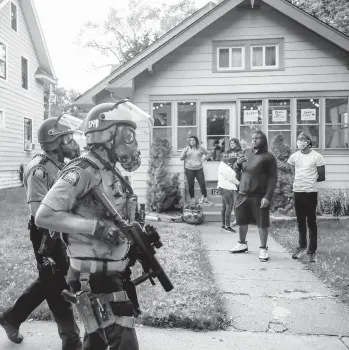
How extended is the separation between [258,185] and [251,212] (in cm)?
49

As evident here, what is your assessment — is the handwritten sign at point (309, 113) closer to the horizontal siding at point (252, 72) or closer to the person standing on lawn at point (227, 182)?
the horizontal siding at point (252, 72)

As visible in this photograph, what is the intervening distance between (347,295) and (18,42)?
17724mm

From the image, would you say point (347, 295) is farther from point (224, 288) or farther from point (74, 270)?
point (74, 270)

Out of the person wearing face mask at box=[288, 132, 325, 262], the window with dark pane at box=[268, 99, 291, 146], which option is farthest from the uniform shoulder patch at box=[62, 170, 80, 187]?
the window with dark pane at box=[268, 99, 291, 146]

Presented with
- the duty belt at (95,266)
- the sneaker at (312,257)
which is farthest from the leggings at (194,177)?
the duty belt at (95,266)

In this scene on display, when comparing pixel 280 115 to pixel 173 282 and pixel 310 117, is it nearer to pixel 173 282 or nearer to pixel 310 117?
pixel 310 117

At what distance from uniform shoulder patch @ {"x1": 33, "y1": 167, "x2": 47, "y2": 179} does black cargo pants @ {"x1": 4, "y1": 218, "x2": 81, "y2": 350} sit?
44 centimetres

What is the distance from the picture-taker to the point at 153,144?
11.1m

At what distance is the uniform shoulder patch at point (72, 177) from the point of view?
2398 mm

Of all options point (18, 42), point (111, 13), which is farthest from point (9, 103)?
point (111, 13)

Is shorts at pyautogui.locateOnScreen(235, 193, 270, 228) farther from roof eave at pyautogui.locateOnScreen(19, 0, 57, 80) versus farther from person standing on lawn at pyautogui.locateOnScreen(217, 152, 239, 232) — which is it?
roof eave at pyautogui.locateOnScreen(19, 0, 57, 80)

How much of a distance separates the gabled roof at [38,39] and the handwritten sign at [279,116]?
12016 mm

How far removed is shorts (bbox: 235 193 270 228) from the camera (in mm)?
6402

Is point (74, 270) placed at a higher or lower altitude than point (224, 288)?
higher
